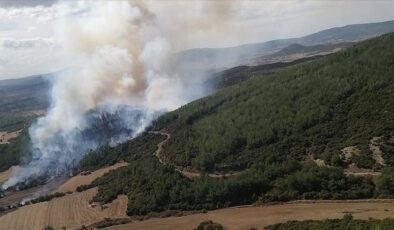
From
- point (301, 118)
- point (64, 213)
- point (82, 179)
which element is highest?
point (301, 118)

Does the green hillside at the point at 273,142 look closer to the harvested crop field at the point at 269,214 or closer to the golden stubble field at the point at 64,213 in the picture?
the harvested crop field at the point at 269,214

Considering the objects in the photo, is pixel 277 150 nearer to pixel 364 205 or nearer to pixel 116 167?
pixel 364 205

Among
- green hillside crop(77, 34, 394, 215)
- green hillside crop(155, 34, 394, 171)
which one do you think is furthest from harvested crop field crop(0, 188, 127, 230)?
green hillside crop(155, 34, 394, 171)

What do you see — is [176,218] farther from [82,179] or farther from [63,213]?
[82,179]

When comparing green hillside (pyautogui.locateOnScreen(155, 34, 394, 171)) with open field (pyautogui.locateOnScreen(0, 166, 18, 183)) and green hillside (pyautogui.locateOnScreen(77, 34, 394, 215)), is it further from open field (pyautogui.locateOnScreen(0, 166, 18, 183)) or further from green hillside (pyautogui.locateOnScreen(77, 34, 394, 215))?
open field (pyautogui.locateOnScreen(0, 166, 18, 183))

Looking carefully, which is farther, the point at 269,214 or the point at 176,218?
the point at 176,218

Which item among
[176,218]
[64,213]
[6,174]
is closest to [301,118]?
[176,218]

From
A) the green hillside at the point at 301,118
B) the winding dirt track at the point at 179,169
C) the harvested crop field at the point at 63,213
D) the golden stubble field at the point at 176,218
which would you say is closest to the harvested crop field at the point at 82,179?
the golden stubble field at the point at 176,218

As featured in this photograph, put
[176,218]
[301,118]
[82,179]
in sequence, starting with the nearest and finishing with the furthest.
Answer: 1. [176,218]
2. [301,118]
3. [82,179]
